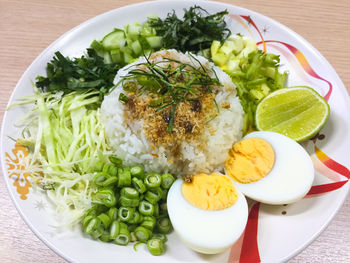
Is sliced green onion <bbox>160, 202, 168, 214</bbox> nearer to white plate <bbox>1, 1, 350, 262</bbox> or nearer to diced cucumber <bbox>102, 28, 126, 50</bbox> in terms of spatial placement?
white plate <bbox>1, 1, 350, 262</bbox>

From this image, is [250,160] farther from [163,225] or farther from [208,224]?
[163,225]

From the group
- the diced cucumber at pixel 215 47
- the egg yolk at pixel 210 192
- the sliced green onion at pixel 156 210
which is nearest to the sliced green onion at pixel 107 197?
the sliced green onion at pixel 156 210

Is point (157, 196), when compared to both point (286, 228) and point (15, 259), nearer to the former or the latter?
point (286, 228)

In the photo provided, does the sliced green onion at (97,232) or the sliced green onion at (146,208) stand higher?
the sliced green onion at (146,208)

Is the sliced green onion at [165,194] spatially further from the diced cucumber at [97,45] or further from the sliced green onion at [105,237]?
the diced cucumber at [97,45]

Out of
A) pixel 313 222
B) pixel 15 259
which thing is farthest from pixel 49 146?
pixel 313 222

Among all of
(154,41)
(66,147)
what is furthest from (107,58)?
(66,147)

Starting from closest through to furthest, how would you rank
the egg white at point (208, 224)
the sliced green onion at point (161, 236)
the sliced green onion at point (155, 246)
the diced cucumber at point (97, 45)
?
the egg white at point (208, 224), the sliced green onion at point (155, 246), the sliced green onion at point (161, 236), the diced cucumber at point (97, 45)
